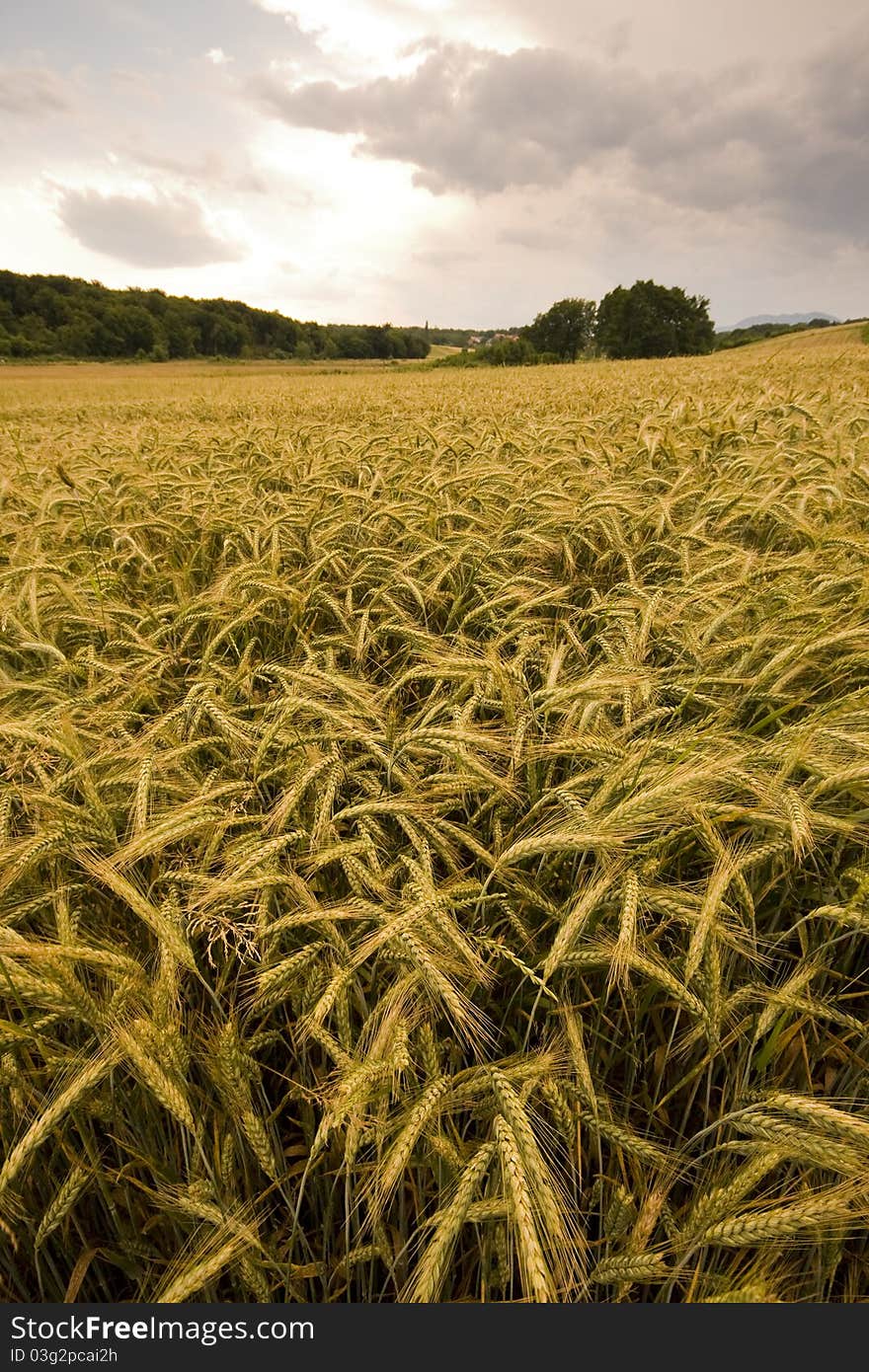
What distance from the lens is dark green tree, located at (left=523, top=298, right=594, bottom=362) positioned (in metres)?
69.8

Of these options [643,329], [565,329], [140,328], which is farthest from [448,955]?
[565,329]

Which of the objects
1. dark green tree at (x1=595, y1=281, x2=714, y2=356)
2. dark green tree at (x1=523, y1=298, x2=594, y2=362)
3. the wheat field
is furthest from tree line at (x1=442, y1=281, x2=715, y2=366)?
the wheat field

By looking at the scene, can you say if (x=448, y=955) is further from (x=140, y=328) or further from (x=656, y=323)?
(x=140, y=328)

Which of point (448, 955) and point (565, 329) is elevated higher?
point (565, 329)

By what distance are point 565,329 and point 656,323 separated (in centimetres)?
1271

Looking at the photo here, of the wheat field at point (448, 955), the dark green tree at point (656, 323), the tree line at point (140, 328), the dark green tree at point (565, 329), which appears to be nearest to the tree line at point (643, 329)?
the dark green tree at point (656, 323)

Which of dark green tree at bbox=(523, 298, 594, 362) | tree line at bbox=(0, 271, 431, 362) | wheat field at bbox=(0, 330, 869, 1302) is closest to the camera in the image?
wheat field at bbox=(0, 330, 869, 1302)

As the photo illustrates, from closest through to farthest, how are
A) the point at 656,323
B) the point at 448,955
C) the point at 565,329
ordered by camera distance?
1. the point at 448,955
2. the point at 656,323
3. the point at 565,329

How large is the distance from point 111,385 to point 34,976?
32.2m

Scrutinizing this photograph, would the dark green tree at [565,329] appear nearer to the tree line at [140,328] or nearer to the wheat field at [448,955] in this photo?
the tree line at [140,328]

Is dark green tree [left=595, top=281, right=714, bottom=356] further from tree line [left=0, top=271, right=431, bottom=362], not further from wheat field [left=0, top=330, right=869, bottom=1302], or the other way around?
wheat field [left=0, top=330, right=869, bottom=1302]

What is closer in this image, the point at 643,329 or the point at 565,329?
the point at 643,329

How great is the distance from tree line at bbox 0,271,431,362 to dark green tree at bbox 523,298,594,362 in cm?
2180

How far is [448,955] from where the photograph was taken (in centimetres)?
121
